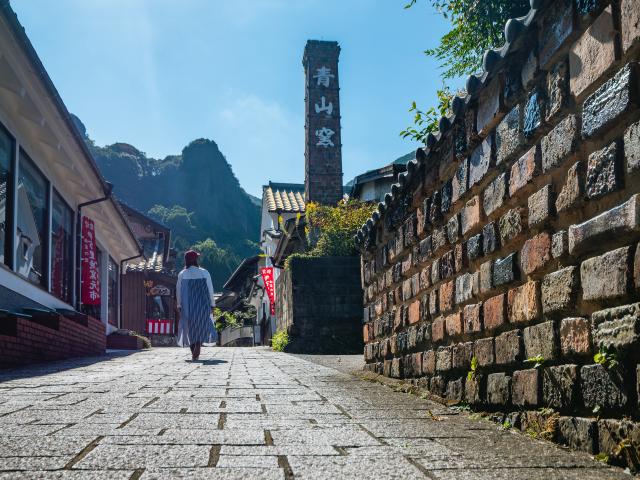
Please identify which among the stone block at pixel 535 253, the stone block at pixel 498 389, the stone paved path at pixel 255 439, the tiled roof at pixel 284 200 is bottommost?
the stone paved path at pixel 255 439

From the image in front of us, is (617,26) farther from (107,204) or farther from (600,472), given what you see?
(107,204)

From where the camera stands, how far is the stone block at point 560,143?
244cm

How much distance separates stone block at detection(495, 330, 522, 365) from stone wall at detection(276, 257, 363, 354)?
8.83m

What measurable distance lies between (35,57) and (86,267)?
628 cm

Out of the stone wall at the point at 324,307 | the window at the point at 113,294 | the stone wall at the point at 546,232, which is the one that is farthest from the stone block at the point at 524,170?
the window at the point at 113,294

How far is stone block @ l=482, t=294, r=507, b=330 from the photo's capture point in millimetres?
3142

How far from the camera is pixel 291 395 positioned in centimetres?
437

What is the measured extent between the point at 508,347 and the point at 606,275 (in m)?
0.94

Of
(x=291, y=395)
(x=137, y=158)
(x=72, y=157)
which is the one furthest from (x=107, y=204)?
(x=137, y=158)

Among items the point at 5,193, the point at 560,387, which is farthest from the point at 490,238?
the point at 5,193

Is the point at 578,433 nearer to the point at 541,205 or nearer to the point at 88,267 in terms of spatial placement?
the point at 541,205

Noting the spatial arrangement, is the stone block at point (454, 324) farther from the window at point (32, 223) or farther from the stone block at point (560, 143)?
the window at point (32, 223)

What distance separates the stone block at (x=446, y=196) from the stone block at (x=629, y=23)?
1.95 m

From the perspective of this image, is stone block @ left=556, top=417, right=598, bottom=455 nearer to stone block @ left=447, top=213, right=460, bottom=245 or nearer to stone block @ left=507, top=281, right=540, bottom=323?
stone block @ left=507, top=281, right=540, bottom=323
